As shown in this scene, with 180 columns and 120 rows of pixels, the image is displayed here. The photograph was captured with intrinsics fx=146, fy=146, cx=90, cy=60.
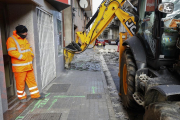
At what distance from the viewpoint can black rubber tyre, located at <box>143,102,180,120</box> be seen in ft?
4.61

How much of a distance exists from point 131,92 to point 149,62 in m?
0.72

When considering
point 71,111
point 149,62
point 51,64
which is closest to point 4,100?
point 71,111

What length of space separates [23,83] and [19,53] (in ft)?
2.56

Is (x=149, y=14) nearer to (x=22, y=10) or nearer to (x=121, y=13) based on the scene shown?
(x=121, y=13)

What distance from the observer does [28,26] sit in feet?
13.0

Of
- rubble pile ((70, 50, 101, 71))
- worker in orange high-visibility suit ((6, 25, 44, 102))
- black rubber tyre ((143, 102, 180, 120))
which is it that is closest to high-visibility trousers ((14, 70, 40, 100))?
worker in orange high-visibility suit ((6, 25, 44, 102))

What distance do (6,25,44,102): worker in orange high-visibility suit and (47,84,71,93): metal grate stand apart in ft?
3.36

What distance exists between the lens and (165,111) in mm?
1467

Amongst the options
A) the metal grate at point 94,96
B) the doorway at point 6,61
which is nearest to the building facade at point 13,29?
the doorway at point 6,61

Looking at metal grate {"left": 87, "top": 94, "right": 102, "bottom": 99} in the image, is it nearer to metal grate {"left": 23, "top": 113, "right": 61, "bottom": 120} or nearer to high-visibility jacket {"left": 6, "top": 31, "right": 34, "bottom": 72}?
metal grate {"left": 23, "top": 113, "right": 61, "bottom": 120}

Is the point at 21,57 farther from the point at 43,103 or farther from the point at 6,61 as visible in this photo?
the point at 43,103

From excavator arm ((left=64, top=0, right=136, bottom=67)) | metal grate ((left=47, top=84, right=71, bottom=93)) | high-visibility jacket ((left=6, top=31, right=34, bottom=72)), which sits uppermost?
excavator arm ((left=64, top=0, right=136, bottom=67))

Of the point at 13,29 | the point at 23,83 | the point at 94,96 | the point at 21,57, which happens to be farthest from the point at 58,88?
the point at 13,29

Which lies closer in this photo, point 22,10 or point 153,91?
point 153,91
